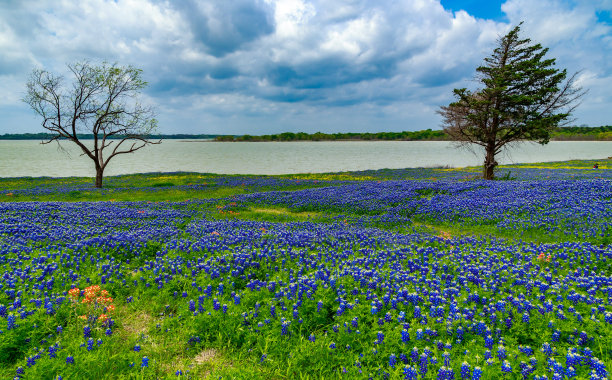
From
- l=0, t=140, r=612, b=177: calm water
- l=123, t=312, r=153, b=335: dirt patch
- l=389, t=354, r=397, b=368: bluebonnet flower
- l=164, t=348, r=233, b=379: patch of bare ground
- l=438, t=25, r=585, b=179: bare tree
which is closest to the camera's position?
l=389, t=354, r=397, b=368: bluebonnet flower

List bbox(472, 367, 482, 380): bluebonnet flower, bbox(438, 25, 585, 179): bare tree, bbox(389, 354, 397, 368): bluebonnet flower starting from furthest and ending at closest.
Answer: bbox(438, 25, 585, 179): bare tree
bbox(389, 354, 397, 368): bluebonnet flower
bbox(472, 367, 482, 380): bluebonnet flower

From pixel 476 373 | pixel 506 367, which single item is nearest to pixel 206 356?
pixel 476 373

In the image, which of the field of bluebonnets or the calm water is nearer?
the field of bluebonnets

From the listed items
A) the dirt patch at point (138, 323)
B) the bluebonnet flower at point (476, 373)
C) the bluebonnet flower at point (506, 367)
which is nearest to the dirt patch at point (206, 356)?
the dirt patch at point (138, 323)

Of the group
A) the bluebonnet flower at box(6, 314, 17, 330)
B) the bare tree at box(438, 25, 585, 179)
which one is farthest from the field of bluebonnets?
the bare tree at box(438, 25, 585, 179)

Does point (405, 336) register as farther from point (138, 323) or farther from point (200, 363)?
point (138, 323)

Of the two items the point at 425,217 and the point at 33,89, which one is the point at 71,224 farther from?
the point at 33,89

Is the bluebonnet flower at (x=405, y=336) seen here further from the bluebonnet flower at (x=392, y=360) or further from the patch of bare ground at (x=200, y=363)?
the patch of bare ground at (x=200, y=363)

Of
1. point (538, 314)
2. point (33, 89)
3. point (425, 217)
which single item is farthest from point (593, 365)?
point (33, 89)

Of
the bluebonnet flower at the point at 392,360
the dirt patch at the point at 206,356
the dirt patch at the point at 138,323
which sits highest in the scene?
the bluebonnet flower at the point at 392,360

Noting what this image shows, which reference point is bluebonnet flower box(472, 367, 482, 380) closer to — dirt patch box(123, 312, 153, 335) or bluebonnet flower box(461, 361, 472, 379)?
bluebonnet flower box(461, 361, 472, 379)

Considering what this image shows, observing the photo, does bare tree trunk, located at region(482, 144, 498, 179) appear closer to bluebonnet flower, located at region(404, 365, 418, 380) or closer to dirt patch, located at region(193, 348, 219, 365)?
bluebonnet flower, located at region(404, 365, 418, 380)

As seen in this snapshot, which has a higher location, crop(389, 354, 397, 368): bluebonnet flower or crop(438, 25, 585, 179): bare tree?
crop(438, 25, 585, 179): bare tree

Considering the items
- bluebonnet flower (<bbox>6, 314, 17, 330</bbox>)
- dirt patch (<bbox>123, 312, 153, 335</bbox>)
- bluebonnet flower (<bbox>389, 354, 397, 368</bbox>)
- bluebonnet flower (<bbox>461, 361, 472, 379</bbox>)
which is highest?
bluebonnet flower (<bbox>6, 314, 17, 330</bbox>)
